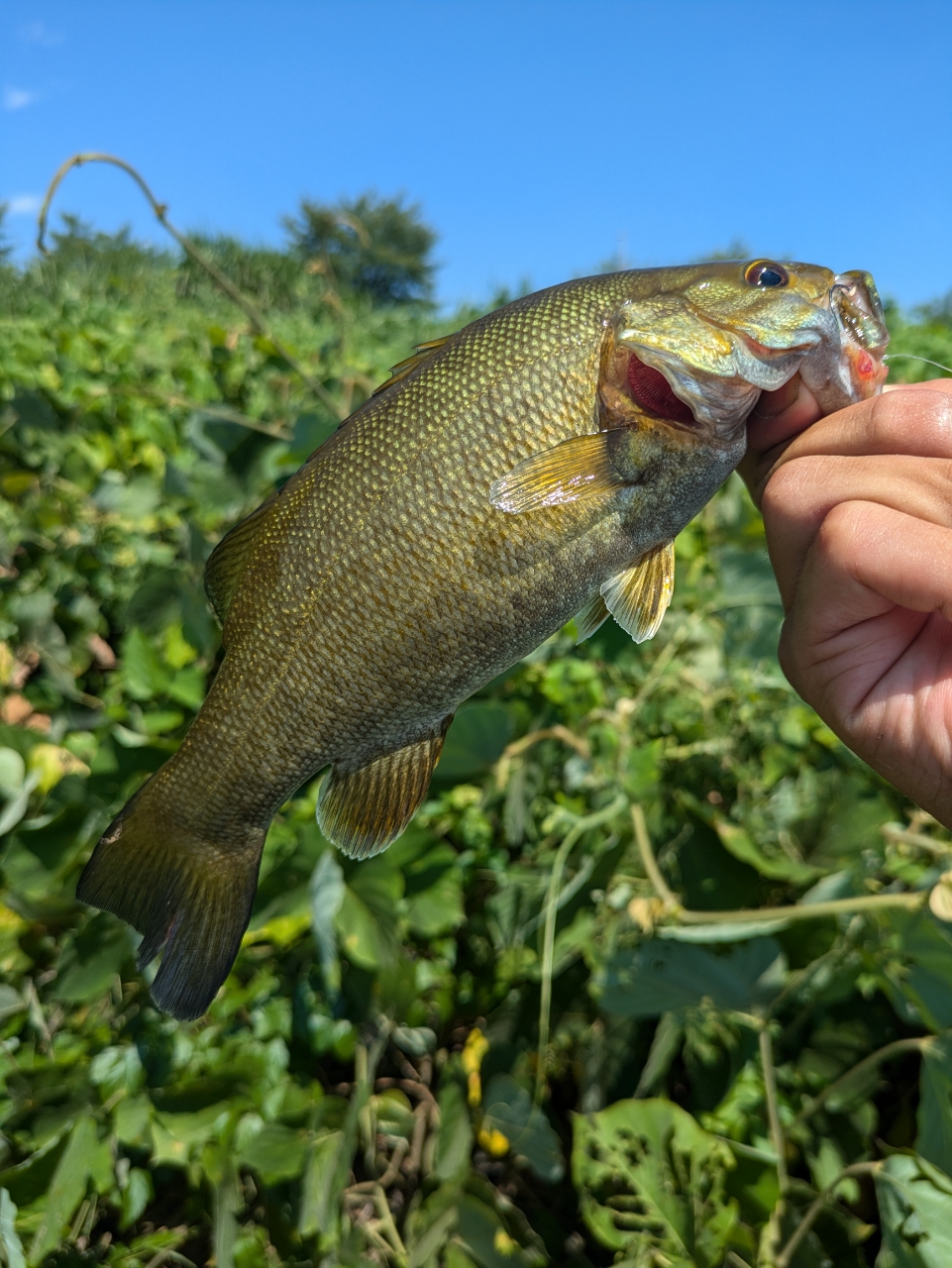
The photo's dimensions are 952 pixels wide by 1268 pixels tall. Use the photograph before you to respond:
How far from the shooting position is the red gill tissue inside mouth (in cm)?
108

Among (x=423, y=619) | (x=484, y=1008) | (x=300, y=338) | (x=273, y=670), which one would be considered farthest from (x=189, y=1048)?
(x=300, y=338)

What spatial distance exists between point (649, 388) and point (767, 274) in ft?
0.83

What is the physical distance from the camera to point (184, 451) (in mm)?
3383

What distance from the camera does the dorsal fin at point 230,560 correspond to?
1.16m

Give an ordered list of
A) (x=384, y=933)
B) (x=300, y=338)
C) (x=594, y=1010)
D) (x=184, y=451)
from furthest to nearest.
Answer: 1. (x=300, y=338)
2. (x=184, y=451)
3. (x=594, y=1010)
4. (x=384, y=933)

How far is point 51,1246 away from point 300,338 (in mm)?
5984

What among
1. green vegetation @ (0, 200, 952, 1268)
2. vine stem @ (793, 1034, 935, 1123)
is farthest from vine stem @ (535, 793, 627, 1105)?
vine stem @ (793, 1034, 935, 1123)

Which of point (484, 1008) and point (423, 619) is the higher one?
point (423, 619)

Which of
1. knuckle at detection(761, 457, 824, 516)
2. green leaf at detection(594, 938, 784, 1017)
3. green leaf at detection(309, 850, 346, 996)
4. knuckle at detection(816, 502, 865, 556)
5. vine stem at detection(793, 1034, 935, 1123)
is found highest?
knuckle at detection(761, 457, 824, 516)

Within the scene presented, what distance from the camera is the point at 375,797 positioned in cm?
113

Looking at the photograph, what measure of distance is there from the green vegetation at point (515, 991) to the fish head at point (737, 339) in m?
0.90

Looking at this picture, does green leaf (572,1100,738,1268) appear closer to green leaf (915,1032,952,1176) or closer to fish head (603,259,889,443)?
green leaf (915,1032,952,1176)

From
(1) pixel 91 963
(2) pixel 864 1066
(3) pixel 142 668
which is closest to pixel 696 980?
(2) pixel 864 1066

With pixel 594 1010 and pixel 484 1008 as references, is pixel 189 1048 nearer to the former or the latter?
pixel 484 1008
